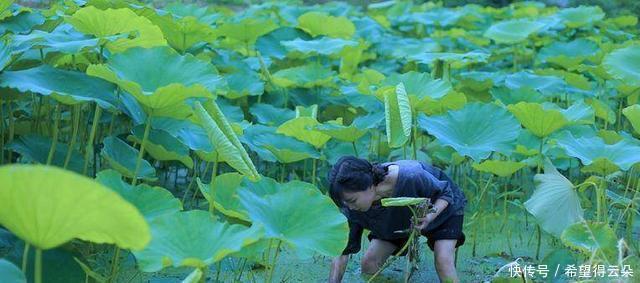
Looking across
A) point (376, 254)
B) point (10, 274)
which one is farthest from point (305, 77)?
point (10, 274)

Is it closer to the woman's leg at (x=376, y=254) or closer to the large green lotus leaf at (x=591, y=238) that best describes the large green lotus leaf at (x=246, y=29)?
the woman's leg at (x=376, y=254)

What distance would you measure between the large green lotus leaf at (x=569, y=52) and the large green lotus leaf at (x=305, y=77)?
4.42ft

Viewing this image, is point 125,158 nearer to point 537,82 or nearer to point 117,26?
point 117,26

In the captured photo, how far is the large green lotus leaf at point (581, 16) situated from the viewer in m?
6.11

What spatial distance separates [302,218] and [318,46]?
92.4 inches

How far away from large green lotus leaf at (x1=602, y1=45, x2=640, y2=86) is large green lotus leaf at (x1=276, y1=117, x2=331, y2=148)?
50.4 inches

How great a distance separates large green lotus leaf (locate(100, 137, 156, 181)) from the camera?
2598mm

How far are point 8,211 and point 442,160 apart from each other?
7.38 feet

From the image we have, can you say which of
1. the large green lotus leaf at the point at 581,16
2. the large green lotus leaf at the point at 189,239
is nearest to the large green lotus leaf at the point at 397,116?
the large green lotus leaf at the point at 189,239

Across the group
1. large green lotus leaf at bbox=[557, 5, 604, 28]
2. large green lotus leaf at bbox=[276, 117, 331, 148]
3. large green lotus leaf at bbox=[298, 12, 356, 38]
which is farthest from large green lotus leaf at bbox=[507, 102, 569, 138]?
large green lotus leaf at bbox=[557, 5, 604, 28]

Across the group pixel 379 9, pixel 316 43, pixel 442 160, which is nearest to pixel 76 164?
pixel 442 160

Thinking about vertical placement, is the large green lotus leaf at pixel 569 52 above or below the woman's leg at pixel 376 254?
below

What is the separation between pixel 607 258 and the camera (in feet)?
7.80

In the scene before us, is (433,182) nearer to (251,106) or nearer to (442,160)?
(442,160)
